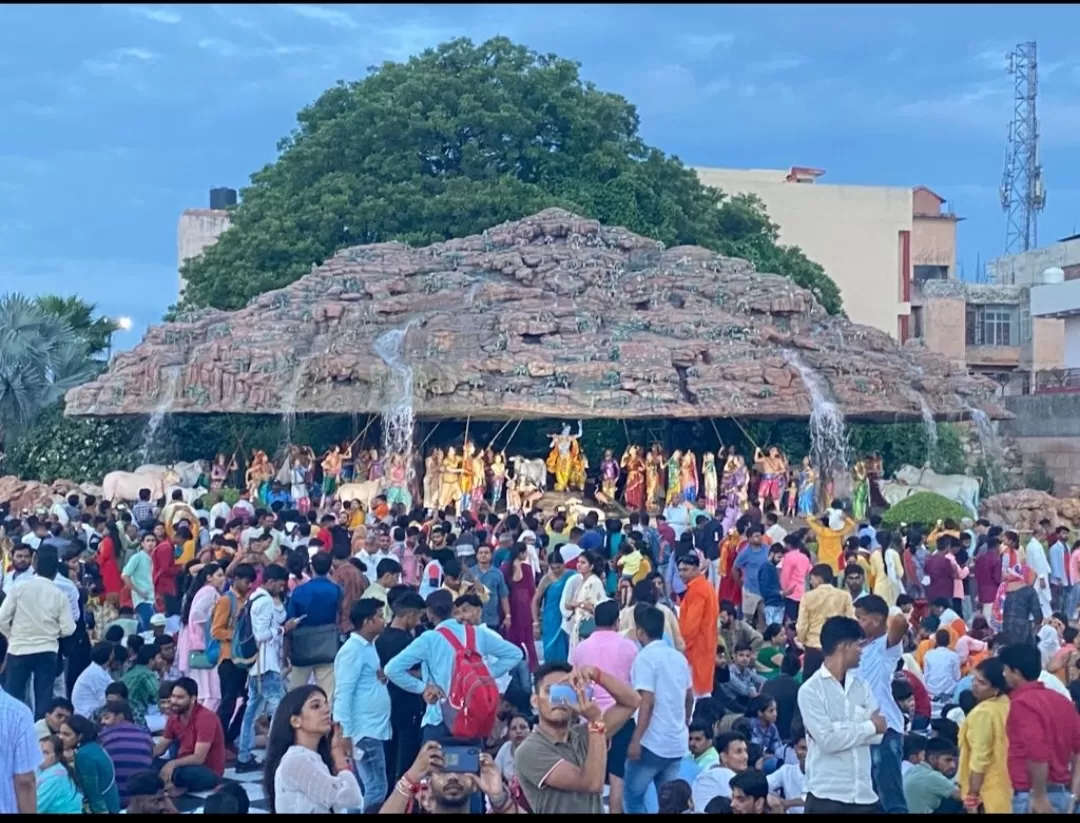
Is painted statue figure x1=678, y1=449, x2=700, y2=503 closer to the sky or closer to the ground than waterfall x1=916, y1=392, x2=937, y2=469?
closer to the ground

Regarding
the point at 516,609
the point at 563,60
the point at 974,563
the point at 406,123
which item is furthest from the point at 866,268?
the point at 516,609

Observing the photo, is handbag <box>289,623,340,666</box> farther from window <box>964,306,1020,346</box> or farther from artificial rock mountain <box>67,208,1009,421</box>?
window <box>964,306,1020,346</box>

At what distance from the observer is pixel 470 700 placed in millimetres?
7242

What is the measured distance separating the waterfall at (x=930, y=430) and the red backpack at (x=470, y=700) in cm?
2042

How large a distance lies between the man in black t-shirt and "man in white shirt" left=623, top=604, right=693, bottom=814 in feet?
3.82

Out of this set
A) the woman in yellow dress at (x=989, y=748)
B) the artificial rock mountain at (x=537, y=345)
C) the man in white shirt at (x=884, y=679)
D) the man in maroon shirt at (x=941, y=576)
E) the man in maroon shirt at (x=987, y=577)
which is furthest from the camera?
the artificial rock mountain at (x=537, y=345)

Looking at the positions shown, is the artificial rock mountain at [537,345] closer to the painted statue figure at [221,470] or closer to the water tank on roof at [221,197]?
the painted statue figure at [221,470]

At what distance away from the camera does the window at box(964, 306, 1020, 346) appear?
47594mm

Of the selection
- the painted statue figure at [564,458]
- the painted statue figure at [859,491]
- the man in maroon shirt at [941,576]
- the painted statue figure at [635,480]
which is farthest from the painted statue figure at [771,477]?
the man in maroon shirt at [941,576]


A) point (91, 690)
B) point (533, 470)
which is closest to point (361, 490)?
point (533, 470)

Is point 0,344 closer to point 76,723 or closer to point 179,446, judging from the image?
point 179,446

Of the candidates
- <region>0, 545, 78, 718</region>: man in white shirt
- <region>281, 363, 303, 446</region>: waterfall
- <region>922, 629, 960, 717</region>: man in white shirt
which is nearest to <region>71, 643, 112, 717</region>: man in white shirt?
<region>0, 545, 78, 718</region>: man in white shirt

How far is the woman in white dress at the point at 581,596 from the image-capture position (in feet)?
34.0

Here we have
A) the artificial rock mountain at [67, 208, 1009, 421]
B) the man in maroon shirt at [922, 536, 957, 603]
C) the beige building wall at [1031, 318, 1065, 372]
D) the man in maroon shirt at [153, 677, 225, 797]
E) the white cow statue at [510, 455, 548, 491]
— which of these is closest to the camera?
the man in maroon shirt at [153, 677, 225, 797]
